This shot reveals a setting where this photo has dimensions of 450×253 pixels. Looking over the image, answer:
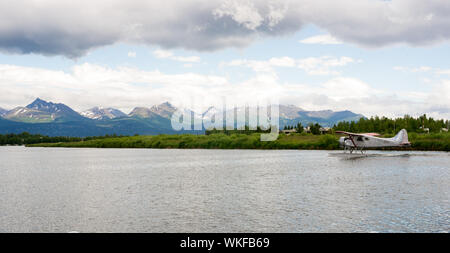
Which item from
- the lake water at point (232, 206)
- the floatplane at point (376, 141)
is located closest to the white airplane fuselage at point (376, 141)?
the floatplane at point (376, 141)

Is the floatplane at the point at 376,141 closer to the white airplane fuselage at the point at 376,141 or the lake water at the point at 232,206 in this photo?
the white airplane fuselage at the point at 376,141

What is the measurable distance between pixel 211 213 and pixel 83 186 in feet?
74.6

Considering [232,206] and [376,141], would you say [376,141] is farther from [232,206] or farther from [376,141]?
[232,206]

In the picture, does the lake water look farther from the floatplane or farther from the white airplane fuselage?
the white airplane fuselage

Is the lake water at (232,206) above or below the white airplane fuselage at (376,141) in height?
below

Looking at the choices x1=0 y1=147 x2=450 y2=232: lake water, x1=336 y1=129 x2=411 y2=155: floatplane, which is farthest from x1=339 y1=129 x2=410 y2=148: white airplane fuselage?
x1=0 y1=147 x2=450 y2=232: lake water

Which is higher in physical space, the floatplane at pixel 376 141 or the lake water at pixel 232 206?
the floatplane at pixel 376 141

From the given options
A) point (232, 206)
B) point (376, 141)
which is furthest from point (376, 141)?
point (232, 206)

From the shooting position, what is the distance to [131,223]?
24266 millimetres

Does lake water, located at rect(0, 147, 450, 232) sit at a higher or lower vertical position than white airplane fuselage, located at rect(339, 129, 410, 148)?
lower

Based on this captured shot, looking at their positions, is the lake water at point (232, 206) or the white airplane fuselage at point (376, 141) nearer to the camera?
the lake water at point (232, 206)
